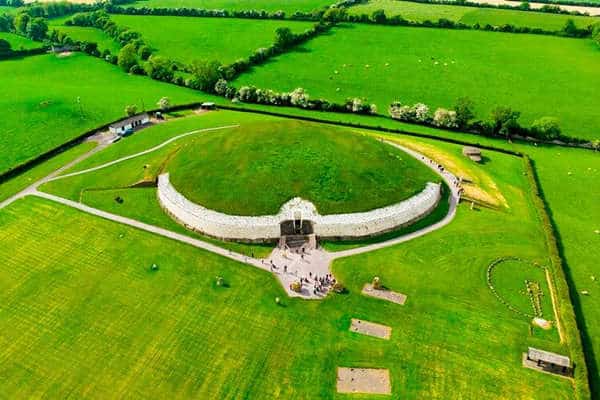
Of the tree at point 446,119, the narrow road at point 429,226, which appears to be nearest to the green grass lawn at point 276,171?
the narrow road at point 429,226

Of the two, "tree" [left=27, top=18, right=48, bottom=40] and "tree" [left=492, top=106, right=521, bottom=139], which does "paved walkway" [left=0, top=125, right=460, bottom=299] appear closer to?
"tree" [left=492, top=106, right=521, bottom=139]

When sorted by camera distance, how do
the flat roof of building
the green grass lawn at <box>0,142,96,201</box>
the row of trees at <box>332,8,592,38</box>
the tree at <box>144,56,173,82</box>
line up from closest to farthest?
1. the green grass lawn at <box>0,142,96,201</box>
2. the flat roof of building
3. the tree at <box>144,56,173,82</box>
4. the row of trees at <box>332,8,592,38</box>

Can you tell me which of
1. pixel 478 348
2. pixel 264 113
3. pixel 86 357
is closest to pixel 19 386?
pixel 86 357

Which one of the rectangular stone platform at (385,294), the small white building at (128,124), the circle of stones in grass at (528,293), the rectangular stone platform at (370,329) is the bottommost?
the rectangular stone platform at (370,329)

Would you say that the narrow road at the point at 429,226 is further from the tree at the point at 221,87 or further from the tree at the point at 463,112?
the tree at the point at 221,87

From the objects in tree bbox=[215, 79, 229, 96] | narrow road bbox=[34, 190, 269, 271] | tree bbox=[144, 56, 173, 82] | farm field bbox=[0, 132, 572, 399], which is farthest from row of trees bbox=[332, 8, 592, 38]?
narrow road bbox=[34, 190, 269, 271]

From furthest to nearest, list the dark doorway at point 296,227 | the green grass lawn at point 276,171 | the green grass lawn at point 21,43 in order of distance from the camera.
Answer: the green grass lawn at point 21,43 < the green grass lawn at point 276,171 < the dark doorway at point 296,227

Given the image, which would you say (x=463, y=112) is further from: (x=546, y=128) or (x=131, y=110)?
(x=131, y=110)

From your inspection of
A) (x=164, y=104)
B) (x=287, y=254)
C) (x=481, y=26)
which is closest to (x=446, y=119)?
(x=287, y=254)
